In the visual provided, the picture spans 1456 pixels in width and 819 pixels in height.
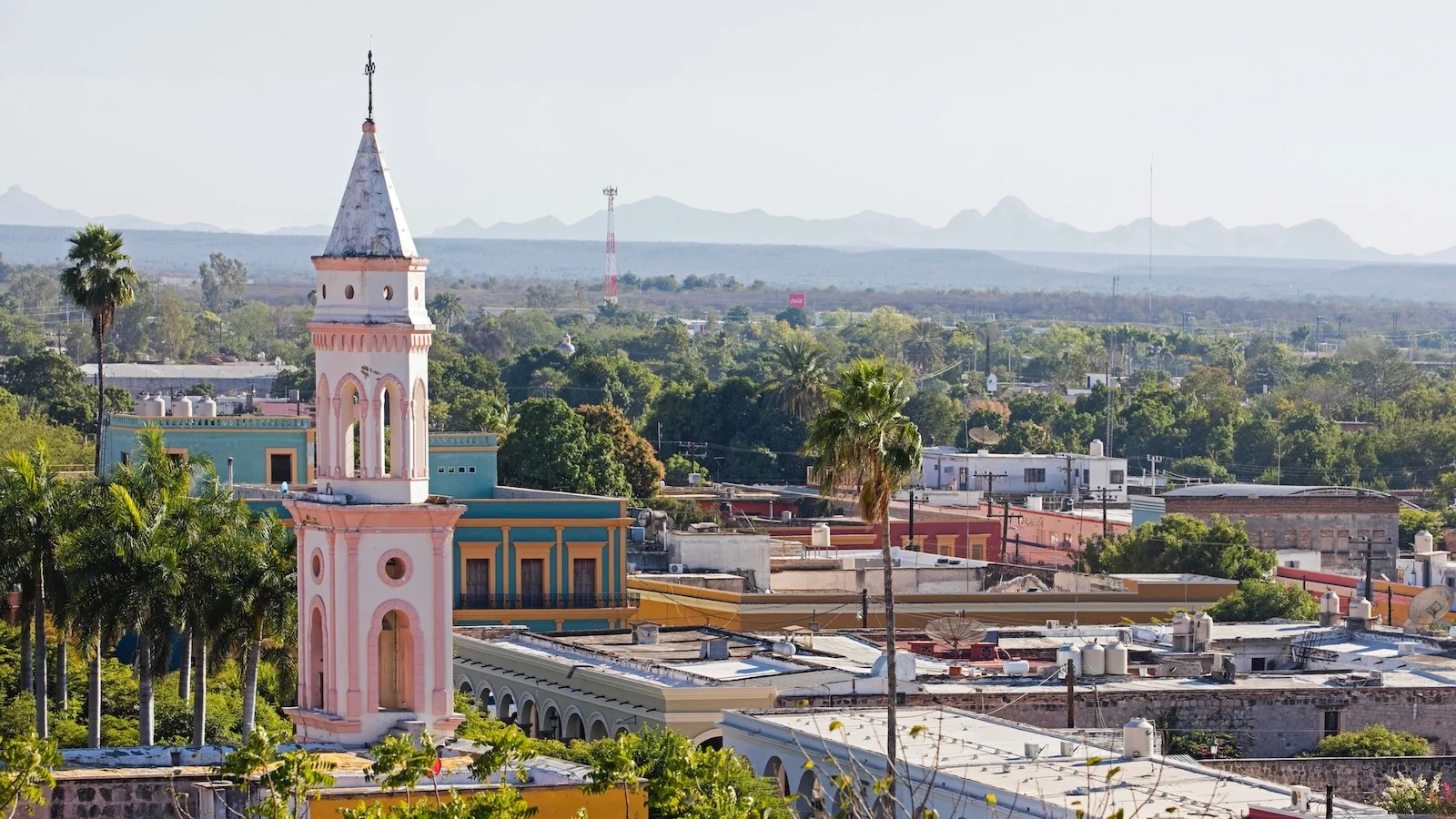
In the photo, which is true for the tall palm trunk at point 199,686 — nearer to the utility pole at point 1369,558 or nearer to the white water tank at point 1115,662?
the white water tank at point 1115,662

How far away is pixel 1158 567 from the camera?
9669cm

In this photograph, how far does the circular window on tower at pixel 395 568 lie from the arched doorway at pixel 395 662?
1.26ft

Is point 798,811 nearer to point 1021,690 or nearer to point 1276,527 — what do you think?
point 1021,690

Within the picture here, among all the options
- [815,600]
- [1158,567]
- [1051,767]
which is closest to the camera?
[1051,767]

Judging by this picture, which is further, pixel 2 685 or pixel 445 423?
pixel 445 423

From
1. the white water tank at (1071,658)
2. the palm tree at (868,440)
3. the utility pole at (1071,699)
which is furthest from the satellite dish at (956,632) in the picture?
the palm tree at (868,440)

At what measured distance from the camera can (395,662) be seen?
3900 centimetres

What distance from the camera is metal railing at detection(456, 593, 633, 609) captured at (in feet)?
243

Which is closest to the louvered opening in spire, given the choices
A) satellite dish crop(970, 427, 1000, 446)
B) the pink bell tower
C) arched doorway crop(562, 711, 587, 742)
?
the pink bell tower

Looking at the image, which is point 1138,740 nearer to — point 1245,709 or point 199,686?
point 1245,709

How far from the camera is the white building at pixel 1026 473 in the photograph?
13262cm

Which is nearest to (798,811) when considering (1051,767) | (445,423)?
(1051,767)

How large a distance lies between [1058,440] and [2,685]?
11838cm

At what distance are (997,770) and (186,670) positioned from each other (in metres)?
14.1
